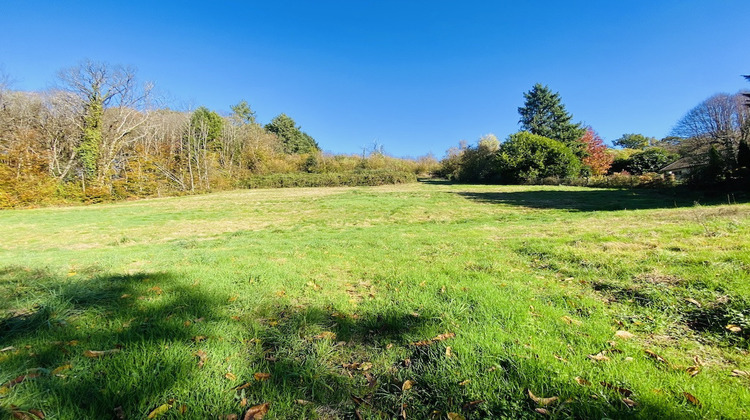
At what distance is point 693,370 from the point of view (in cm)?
183

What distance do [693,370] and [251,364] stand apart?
283 cm

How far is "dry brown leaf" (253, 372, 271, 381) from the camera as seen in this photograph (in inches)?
73.3

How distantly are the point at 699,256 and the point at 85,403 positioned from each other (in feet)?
19.8

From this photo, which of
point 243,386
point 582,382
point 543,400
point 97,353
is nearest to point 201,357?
point 243,386

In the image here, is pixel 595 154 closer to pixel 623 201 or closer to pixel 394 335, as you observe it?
pixel 623 201

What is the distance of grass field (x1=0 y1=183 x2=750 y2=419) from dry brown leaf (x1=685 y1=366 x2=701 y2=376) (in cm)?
1

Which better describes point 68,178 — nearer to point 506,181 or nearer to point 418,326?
point 418,326

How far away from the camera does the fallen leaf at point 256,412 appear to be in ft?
5.07

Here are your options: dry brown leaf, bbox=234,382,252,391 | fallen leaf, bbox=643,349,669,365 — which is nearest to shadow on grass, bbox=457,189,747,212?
fallen leaf, bbox=643,349,669,365

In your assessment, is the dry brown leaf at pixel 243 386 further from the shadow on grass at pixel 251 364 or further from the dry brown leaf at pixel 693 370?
the dry brown leaf at pixel 693 370

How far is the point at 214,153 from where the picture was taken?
98.3 ft

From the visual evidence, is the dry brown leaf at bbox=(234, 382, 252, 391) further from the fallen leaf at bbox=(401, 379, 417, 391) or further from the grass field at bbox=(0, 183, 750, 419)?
the fallen leaf at bbox=(401, 379, 417, 391)

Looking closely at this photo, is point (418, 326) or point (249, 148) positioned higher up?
point (249, 148)

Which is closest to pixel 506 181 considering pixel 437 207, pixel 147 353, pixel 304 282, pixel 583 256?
pixel 437 207
